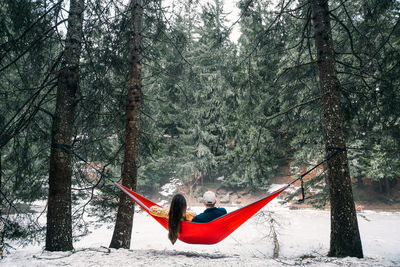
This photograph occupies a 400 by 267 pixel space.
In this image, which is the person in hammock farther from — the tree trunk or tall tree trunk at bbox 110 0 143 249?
the tree trunk

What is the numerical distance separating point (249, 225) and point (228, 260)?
624 cm

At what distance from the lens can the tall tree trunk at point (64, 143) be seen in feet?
9.18

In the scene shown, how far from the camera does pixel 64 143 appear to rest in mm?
2945

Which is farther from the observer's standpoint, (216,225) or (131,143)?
(131,143)

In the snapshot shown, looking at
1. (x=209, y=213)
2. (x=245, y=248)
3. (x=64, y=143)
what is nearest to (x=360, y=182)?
(x=245, y=248)

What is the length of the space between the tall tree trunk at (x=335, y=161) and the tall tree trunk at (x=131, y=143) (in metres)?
2.42

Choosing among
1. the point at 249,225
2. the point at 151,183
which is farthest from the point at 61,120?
the point at 151,183

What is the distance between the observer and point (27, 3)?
2938 mm

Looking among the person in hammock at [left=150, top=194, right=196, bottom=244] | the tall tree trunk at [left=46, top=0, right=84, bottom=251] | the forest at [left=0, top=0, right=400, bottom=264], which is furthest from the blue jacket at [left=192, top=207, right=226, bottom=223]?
the tall tree trunk at [left=46, top=0, right=84, bottom=251]

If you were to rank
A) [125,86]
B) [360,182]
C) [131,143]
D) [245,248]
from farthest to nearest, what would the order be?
1. [360,182]
2. [245,248]
3. [125,86]
4. [131,143]

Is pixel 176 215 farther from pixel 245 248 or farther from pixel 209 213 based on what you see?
pixel 245 248

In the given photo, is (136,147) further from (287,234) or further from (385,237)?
(385,237)

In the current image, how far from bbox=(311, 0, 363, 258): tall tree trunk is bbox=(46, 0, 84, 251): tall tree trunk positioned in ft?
10.2

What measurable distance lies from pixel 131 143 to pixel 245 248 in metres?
4.37
